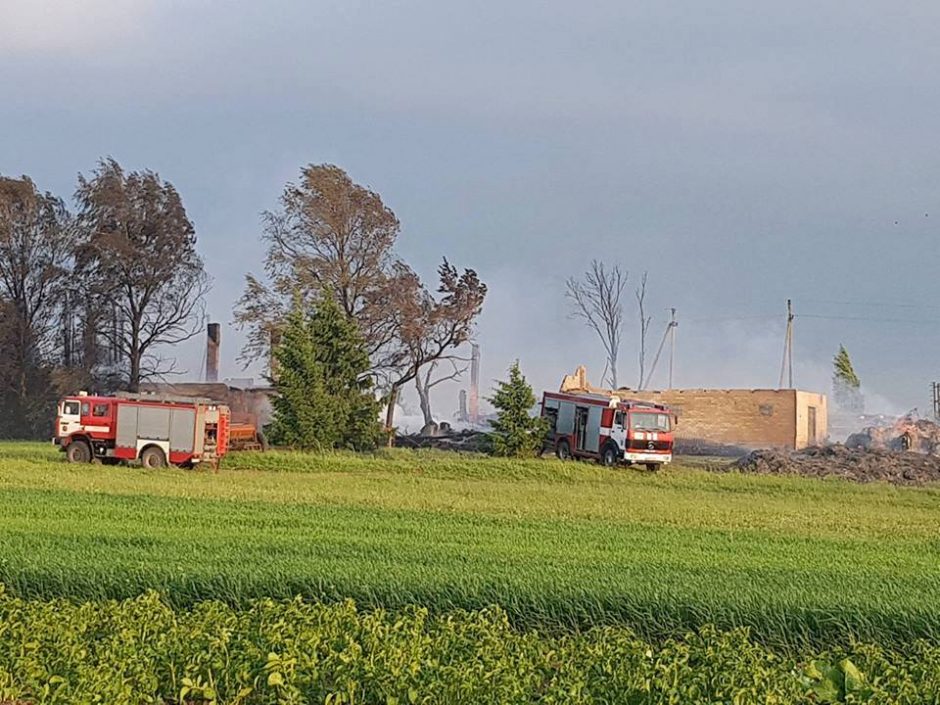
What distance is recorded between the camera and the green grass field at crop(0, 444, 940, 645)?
992 cm

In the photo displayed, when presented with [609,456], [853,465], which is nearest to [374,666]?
[609,456]

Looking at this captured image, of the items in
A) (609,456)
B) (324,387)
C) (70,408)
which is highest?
(324,387)

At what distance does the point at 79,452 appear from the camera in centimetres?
3391

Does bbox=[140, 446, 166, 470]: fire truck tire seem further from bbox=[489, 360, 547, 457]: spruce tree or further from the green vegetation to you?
the green vegetation

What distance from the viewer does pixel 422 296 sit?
177 ft

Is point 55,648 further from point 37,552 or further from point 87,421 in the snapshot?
point 87,421

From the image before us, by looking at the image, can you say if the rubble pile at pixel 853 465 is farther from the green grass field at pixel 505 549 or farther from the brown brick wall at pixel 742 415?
the brown brick wall at pixel 742 415

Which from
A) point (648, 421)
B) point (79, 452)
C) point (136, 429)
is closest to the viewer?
point (136, 429)

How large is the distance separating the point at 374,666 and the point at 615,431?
2975cm

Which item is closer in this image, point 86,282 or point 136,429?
point 136,429

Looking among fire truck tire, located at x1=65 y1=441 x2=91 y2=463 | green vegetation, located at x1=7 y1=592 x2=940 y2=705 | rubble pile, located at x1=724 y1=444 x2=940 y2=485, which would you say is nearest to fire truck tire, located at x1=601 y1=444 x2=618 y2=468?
rubble pile, located at x1=724 y1=444 x2=940 y2=485

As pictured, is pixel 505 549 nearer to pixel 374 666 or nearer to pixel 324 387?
pixel 374 666

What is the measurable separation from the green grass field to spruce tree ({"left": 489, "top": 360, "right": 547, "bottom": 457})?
28.2ft

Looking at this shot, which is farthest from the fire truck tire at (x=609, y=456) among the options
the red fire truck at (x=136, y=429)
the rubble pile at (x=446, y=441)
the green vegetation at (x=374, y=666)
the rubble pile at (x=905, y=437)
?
the green vegetation at (x=374, y=666)
